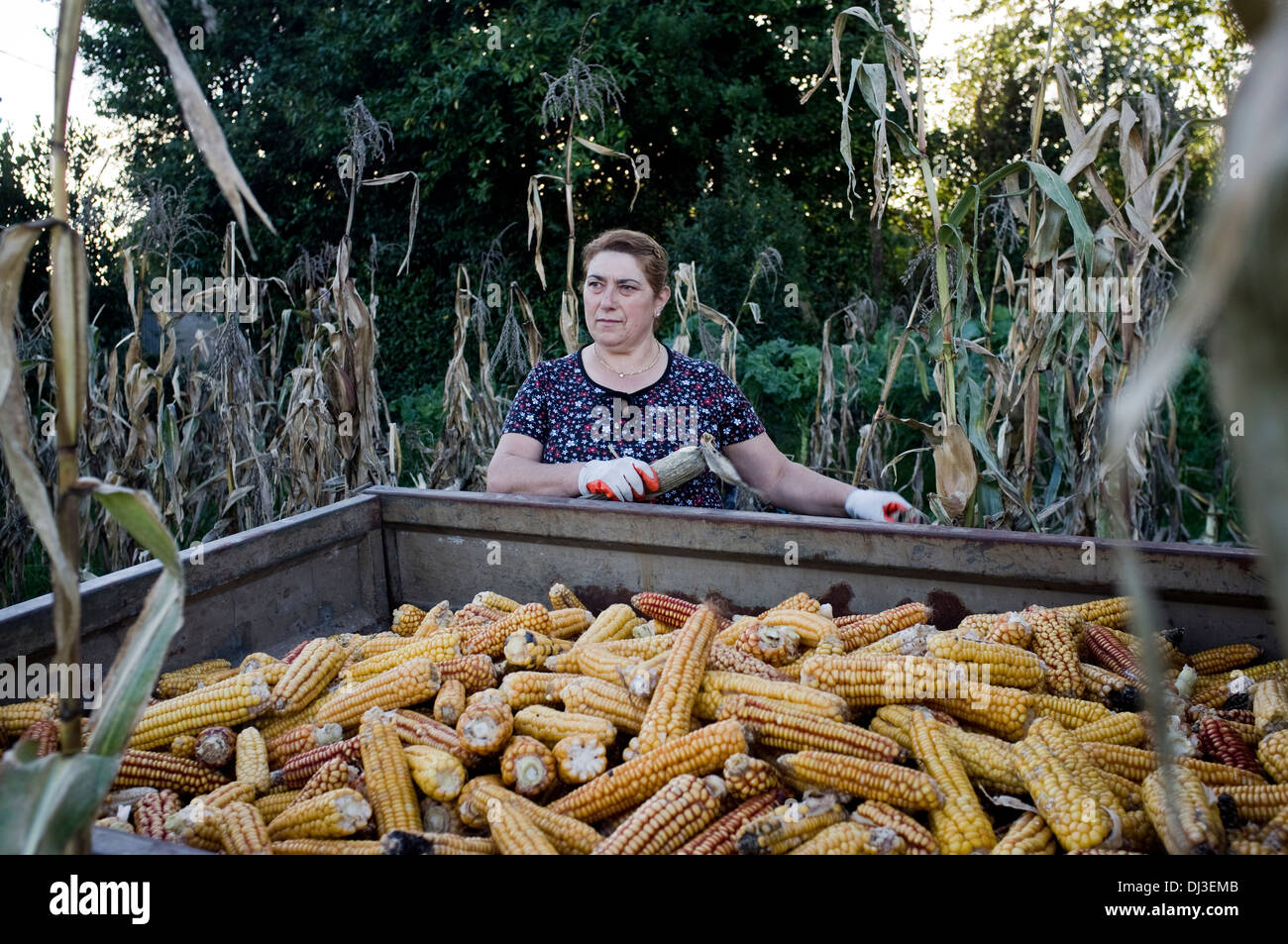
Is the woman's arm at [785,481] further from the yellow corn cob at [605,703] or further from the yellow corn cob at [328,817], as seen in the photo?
the yellow corn cob at [328,817]

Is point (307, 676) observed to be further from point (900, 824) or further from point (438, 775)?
point (900, 824)

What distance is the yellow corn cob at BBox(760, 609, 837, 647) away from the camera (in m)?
2.42

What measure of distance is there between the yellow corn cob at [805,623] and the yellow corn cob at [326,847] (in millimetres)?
1121

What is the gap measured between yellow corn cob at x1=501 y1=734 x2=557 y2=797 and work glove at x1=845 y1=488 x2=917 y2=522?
5.12 feet

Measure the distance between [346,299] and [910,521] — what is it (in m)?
3.35

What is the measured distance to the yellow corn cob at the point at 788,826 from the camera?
1.71 m

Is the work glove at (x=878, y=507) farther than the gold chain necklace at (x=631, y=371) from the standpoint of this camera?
No

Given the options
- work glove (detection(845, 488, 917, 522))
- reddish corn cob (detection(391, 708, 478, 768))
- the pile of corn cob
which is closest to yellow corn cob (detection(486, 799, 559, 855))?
the pile of corn cob

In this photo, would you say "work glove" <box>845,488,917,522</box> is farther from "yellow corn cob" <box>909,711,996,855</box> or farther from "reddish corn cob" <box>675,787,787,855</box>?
"reddish corn cob" <box>675,787,787,855</box>

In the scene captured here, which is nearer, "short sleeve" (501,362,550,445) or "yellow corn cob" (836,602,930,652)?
"yellow corn cob" (836,602,930,652)

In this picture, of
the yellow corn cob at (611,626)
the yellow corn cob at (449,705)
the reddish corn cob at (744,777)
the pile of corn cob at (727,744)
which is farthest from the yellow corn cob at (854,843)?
the yellow corn cob at (611,626)

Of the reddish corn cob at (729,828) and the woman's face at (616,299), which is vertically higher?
the woman's face at (616,299)

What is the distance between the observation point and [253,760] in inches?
86.1
